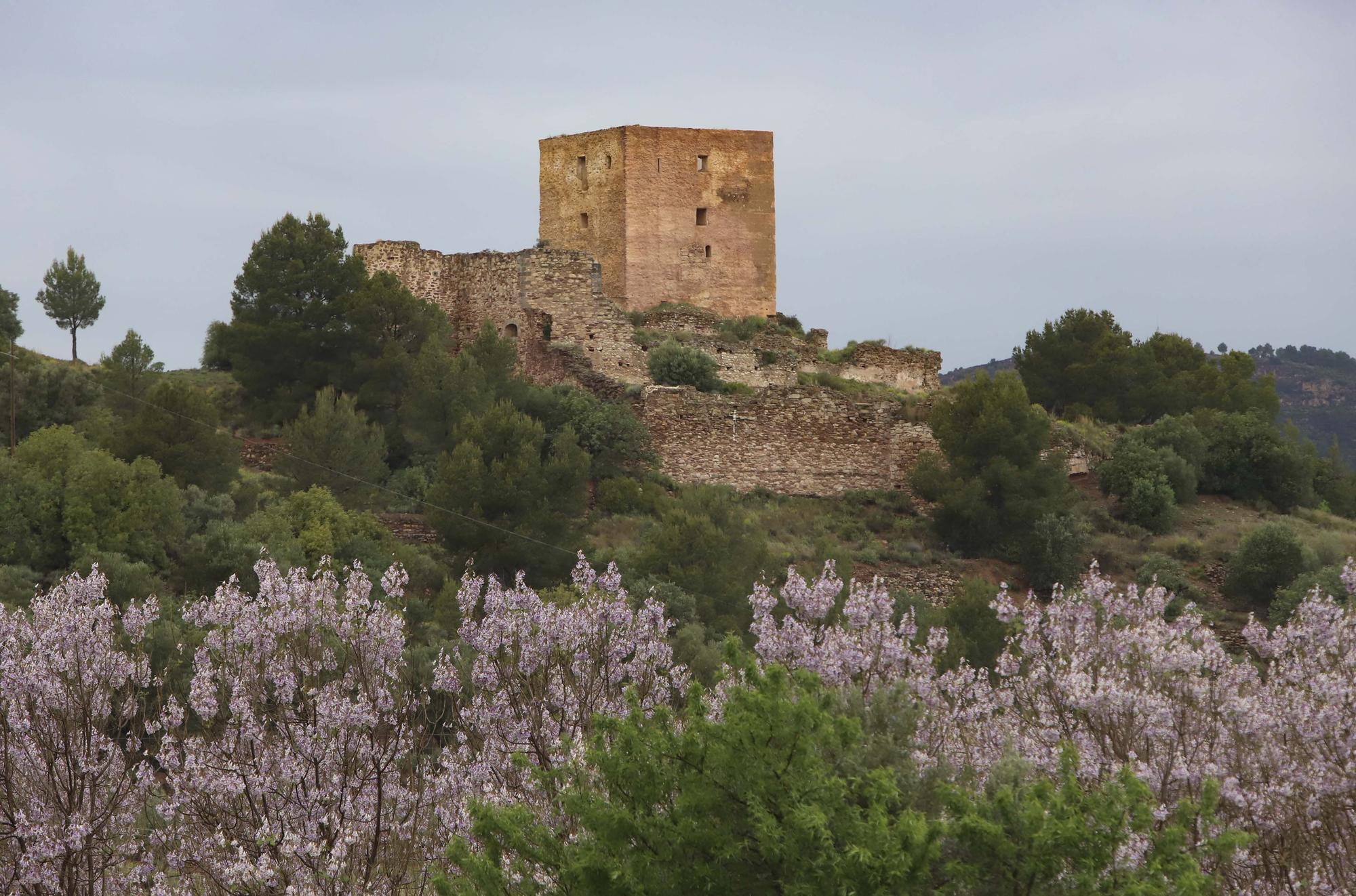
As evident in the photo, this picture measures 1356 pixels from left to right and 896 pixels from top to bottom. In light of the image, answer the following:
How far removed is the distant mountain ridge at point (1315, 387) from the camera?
87.1m

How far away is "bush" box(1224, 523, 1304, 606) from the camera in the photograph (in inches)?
1287

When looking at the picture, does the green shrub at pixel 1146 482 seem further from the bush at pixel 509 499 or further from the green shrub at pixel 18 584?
the green shrub at pixel 18 584

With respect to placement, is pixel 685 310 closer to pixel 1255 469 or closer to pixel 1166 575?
pixel 1255 469

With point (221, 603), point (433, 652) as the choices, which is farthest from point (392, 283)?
point (221, 603)

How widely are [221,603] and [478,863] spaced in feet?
16.2

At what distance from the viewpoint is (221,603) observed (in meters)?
14.9

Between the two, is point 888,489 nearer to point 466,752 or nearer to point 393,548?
point 393,548

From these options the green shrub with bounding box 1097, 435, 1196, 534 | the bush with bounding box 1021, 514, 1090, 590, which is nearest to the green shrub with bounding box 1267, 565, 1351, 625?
the bush with bounding box 1021, 514, 1090, 590

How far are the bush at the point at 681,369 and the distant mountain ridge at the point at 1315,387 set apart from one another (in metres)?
43.5

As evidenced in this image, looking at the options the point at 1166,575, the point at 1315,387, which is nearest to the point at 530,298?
the point at 1166,575

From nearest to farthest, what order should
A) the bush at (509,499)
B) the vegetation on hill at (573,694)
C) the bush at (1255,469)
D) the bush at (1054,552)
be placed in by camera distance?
the vegetation on hill at (573,694), the bush at (509,499), the bush at (1054,552), the bush at (1255,469)

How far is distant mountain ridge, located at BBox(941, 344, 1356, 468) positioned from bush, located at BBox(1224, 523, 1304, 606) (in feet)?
153

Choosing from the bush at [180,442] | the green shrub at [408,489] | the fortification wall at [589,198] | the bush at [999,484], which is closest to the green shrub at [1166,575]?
the bush at [999,484]

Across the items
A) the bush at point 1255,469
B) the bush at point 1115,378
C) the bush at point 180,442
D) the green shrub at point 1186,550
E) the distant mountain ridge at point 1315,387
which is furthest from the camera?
the distant mountain ridge at point 1315,387
